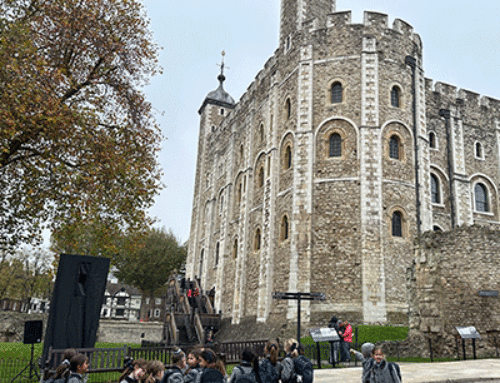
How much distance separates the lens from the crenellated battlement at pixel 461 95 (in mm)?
26978

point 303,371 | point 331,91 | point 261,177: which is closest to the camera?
point 303,371

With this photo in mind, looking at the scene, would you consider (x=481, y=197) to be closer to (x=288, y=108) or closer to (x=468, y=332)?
(x=288, y=108)

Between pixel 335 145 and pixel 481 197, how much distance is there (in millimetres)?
10470

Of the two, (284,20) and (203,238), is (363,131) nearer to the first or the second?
(284,20)

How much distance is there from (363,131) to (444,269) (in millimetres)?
8519

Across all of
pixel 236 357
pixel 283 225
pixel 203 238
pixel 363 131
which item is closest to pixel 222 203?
pixel 203 238

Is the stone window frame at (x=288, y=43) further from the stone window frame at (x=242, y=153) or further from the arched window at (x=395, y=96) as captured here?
the stone window frame at (x=242, y=153)

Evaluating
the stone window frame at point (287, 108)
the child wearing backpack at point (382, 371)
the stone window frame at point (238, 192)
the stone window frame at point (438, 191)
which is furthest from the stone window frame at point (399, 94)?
the child wearing backpack at point (382, 371)

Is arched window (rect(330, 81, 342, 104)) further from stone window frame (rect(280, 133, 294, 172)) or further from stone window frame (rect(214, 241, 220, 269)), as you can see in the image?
stone window frame (rect(214, 241, 220, 269))

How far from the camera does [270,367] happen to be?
607 cm

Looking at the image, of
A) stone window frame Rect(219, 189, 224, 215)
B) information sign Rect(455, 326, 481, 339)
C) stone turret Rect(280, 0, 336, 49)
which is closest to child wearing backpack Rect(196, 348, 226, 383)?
information sign Rect(455, 326, 481, 339)

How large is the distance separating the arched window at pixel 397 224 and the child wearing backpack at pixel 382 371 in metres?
16.0

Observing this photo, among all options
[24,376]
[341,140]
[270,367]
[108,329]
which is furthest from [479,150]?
[108,329]

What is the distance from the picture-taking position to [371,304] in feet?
65.1
